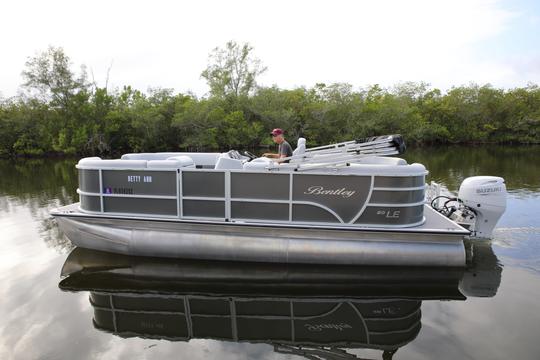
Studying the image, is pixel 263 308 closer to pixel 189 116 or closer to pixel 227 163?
pixel 227 163

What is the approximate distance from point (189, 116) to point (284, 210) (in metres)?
27.7

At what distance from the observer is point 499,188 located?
616cm

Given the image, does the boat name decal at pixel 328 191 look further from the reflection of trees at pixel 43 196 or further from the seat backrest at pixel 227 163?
the reflection of trees at pixel 43 196

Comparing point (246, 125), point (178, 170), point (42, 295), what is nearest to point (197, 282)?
point (178, 170)

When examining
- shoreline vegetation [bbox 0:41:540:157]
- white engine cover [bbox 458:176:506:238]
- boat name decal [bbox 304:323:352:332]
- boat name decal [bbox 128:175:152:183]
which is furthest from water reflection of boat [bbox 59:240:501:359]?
shoreline vegetation [bbox 0:41:540:157]

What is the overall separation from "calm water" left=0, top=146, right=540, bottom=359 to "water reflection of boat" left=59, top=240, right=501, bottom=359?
0.6 inches

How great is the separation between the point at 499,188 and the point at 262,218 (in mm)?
3999

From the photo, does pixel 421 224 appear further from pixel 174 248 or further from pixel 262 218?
pixel 174 248

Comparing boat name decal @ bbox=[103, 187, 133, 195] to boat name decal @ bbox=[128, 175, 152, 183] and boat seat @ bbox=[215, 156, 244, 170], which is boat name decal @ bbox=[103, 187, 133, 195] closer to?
boat name decal @ bbox=[128, 175, 152, 183]

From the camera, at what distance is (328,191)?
18.5ft

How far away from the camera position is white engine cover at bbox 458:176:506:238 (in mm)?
6121

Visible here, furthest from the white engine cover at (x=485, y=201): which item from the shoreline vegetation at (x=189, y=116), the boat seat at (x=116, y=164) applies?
the shoreline vegetation at (x=189, y=116)

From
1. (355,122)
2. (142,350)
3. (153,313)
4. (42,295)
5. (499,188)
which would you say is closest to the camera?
(142,350)

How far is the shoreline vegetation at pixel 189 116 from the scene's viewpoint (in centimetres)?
3250
